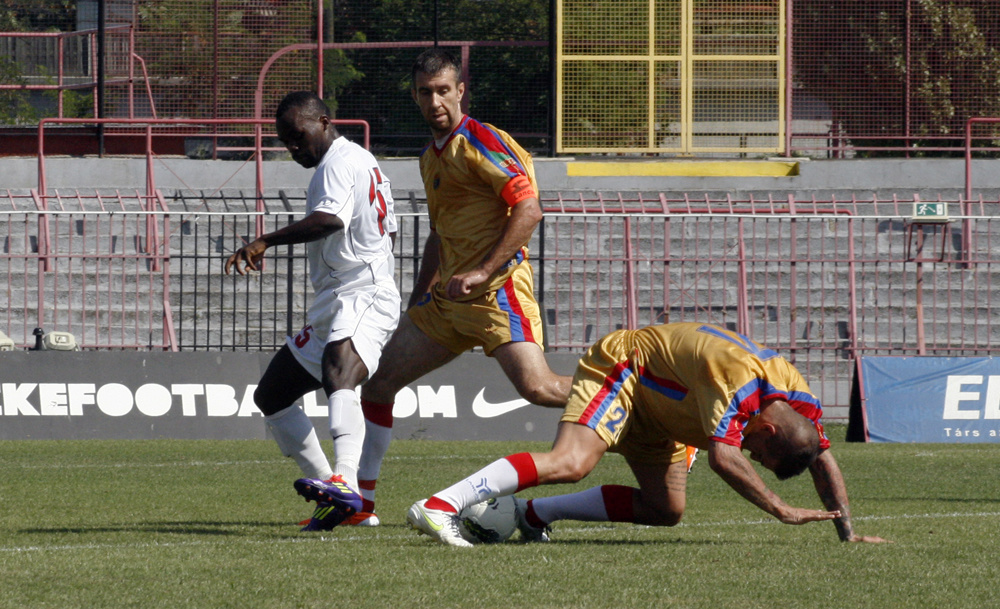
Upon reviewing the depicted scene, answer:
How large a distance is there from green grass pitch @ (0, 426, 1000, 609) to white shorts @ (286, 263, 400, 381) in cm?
78

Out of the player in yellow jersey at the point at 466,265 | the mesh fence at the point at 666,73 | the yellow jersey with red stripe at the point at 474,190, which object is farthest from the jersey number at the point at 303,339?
the mesh fence at the point at 666,73

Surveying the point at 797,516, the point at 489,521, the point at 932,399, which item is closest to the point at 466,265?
the point at 489,521

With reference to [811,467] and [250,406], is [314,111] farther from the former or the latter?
[250,406]

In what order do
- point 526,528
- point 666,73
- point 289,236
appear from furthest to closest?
point 666,73 → point 289,236 → point 526,528

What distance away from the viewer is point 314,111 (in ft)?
20.6

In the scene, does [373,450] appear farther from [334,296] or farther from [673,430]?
[673,430]

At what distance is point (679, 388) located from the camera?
525 cm

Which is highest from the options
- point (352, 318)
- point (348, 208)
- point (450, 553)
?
point (348, 208)

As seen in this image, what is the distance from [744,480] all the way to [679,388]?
1.58 ft

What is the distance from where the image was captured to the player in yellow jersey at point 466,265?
607 centimetres

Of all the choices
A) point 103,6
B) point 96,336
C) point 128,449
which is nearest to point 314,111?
point 128,449

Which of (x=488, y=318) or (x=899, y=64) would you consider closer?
(x=488, y=318)

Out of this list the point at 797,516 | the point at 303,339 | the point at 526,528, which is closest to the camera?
the point at 797,516

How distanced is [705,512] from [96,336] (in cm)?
937
